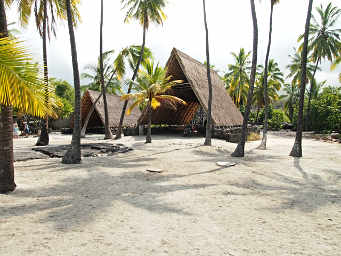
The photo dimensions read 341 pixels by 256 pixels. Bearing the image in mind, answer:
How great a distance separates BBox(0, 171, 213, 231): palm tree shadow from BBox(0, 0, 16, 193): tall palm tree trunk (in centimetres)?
29

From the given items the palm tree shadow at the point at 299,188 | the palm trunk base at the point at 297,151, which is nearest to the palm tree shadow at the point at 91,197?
the palm tree shadow at the point at 299,188

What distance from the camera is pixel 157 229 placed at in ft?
10.6

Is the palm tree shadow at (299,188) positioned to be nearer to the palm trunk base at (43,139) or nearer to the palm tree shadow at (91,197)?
the palm tree shadow at (91,197)

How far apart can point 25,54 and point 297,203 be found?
205 inches

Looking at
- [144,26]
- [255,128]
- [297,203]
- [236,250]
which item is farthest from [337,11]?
[236,250]

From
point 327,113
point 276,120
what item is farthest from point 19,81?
point 276,120

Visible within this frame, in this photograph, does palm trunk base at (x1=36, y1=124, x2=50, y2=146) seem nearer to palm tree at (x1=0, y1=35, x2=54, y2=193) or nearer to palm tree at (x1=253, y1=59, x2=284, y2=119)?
palm tree at (x1=0, y1=35, x2=54, y2=193)

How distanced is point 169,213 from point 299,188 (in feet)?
12.0

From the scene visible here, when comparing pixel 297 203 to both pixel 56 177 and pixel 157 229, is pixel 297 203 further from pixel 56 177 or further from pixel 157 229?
pixel 56 177

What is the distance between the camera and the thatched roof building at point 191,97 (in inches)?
655

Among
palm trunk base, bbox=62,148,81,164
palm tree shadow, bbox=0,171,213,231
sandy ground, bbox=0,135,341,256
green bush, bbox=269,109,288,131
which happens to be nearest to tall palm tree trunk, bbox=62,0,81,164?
palm trunk base, bbox=62,148,81,164

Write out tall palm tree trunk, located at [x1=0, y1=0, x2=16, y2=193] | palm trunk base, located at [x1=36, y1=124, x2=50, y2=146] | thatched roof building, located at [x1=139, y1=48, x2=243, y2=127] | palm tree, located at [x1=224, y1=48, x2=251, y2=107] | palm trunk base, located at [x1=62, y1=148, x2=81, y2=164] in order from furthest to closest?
palm tree, located at [x1=224, y1=48, x2=251, y2=107]
thatched roof building, located at [x1=139, y1=48, x2=243, y2=127]
palm trunk base, located at [x1=36, y1=124, x2=50, y2=146]
palm trunk base, located at [x1=62, y1=148, x2=81, y2=164]
tall palm tree trunk, located at [x1=0, y1=0, x2=16, y2=193]

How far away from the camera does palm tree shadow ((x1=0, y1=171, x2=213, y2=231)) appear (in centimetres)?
361

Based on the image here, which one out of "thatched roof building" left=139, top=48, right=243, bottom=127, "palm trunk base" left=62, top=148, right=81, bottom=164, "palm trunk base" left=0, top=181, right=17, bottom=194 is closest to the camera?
"palm trunk base" left=0, top=181, right=17, bottom=194
